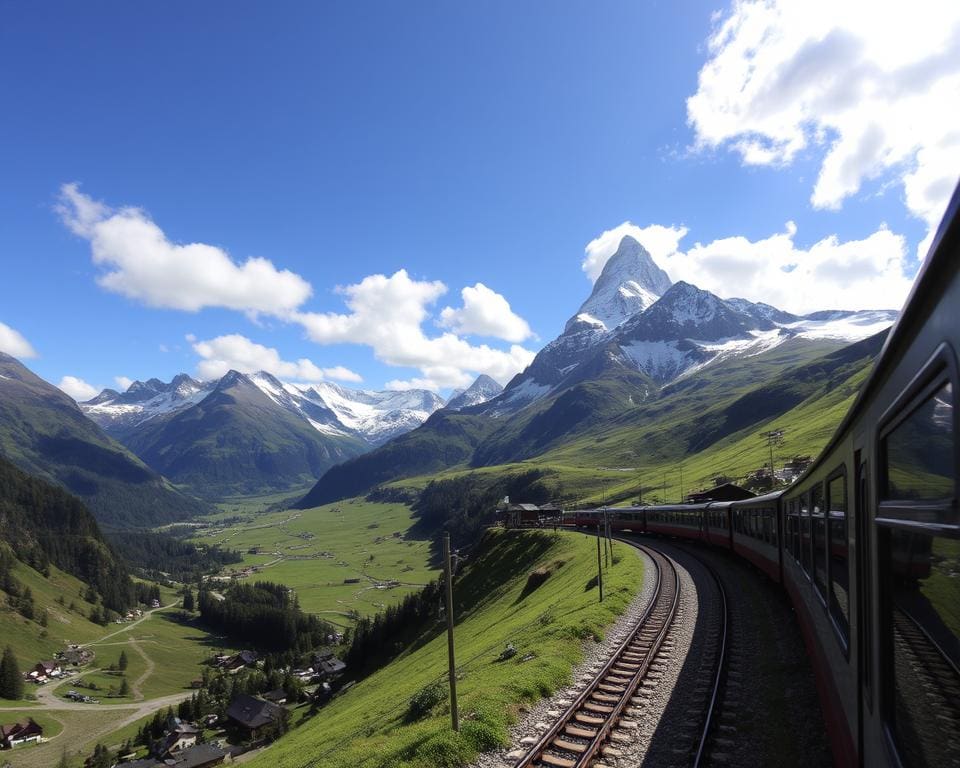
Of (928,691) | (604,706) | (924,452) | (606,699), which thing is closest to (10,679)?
(606,699)

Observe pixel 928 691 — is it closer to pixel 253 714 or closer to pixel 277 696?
pixel 253 714

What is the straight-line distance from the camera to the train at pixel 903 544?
389cm

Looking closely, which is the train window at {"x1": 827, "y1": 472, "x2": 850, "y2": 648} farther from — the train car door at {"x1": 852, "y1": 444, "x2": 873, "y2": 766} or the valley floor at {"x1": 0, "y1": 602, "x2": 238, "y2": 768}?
the valley floor at {"x1": 0, "y1": 602, "x2": 238, "y2": 768}

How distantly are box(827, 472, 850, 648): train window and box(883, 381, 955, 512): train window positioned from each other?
154 inches

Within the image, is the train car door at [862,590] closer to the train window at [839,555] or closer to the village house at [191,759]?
the train window at [839,555]

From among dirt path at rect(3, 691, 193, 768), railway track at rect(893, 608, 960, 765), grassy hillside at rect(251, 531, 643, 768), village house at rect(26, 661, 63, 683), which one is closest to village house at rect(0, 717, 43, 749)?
dirt path at rect(3, 691, 193, 768)

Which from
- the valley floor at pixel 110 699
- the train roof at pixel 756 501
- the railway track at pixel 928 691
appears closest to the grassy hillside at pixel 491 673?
the train roof at pixel 756 501

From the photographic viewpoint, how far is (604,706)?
19359 millimetres

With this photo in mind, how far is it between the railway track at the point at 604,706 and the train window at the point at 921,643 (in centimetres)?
1196

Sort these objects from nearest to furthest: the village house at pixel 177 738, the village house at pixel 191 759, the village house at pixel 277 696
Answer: the village house at pixel 191 759
the village house at pixel 177 738
the village house at pixel 277 696

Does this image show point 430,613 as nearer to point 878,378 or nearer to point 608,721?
point 608,721

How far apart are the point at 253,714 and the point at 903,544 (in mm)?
127482

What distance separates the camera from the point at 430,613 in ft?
275

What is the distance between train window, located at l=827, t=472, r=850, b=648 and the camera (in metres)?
8.98
